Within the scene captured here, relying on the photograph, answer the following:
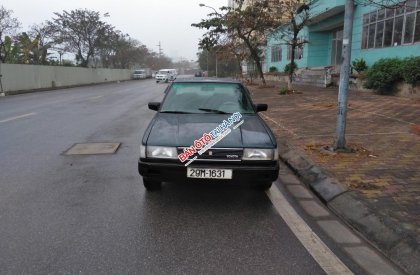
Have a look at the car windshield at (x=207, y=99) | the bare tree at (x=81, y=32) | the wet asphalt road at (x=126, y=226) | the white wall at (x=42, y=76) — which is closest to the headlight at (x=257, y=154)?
the wet asphalt road at (x=126, y=226)

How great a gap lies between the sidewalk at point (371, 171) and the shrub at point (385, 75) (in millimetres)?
5049

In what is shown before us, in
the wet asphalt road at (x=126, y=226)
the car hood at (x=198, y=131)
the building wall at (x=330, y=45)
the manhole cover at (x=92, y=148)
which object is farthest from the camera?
the building wall at (x=330, y=45)

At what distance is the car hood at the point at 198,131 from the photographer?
4.24 meters

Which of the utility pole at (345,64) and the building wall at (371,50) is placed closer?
A: the utility pole at (345,64)

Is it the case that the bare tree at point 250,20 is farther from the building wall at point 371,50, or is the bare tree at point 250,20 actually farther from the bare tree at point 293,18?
the building wall at point 371,50

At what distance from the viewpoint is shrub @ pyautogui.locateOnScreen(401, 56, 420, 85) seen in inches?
544

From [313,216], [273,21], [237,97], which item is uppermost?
[273,21]

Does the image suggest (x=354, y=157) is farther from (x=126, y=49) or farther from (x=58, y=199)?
(x=126, y=49)

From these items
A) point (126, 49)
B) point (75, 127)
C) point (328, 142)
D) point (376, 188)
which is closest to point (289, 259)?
point (376, 188)

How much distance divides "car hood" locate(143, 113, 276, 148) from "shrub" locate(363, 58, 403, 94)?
12435 millimetres

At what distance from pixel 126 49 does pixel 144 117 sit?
55.8m

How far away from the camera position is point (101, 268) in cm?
301

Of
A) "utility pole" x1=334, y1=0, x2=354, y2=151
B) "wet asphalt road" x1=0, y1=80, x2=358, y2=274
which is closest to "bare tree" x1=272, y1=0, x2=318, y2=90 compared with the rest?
"utility pole" x1=334, y1=0, x2=354, y2=151

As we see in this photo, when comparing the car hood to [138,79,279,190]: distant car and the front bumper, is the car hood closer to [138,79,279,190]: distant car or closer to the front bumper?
[138,79,279,190]: distant car
